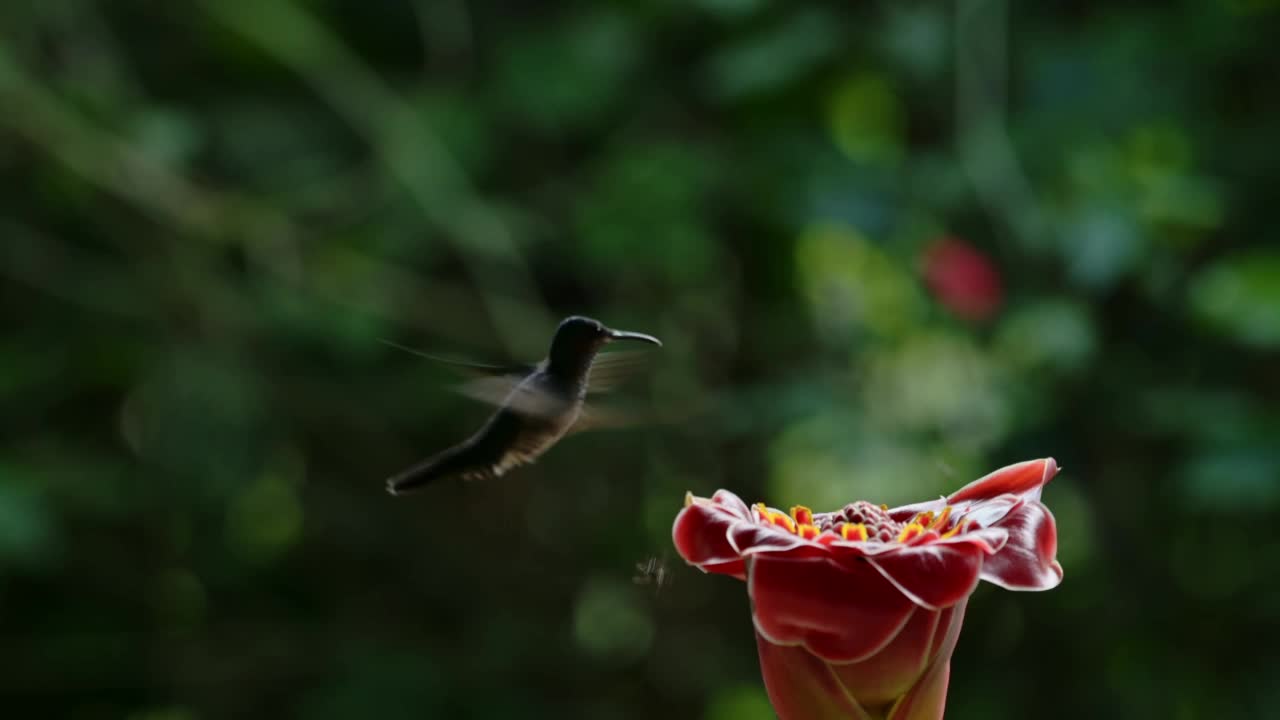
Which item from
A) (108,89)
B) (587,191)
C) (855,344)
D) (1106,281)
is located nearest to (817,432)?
(855,344)

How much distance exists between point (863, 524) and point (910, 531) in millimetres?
35

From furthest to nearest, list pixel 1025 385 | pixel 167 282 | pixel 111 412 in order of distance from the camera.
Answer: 1. pixel 111 412
2. pixel 167 282
3. pixel 1025 385

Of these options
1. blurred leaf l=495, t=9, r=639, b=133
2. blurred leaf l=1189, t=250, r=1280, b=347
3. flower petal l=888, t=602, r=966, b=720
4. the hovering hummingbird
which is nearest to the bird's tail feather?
the hovering hummingbird

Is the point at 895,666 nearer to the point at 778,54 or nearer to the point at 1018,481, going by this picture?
the point at 1018,481

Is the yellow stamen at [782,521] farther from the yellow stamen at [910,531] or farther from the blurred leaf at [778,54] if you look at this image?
the blurred leaf at [778,54]

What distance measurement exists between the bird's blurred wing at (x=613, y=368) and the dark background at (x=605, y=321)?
0.83 meters

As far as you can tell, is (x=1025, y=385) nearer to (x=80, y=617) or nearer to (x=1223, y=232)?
(x=1223, y=232)

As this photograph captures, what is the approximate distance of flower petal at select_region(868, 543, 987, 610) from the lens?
562mm

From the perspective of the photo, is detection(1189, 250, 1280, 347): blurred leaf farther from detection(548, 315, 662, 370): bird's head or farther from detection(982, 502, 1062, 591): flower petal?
detection(982, 502, 1062, 591): flower petal

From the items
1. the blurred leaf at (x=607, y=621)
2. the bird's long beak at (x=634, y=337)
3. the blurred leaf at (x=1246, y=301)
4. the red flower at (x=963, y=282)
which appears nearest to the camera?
the bird's long beak at (x=634, y=337)

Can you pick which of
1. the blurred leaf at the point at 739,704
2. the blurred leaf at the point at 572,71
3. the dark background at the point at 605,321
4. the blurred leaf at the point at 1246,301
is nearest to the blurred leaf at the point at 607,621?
Result: the dark background at the point at 605,321

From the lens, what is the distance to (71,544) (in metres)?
2.54

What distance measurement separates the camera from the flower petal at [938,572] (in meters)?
0.56

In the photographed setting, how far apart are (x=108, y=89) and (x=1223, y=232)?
5.71ft
